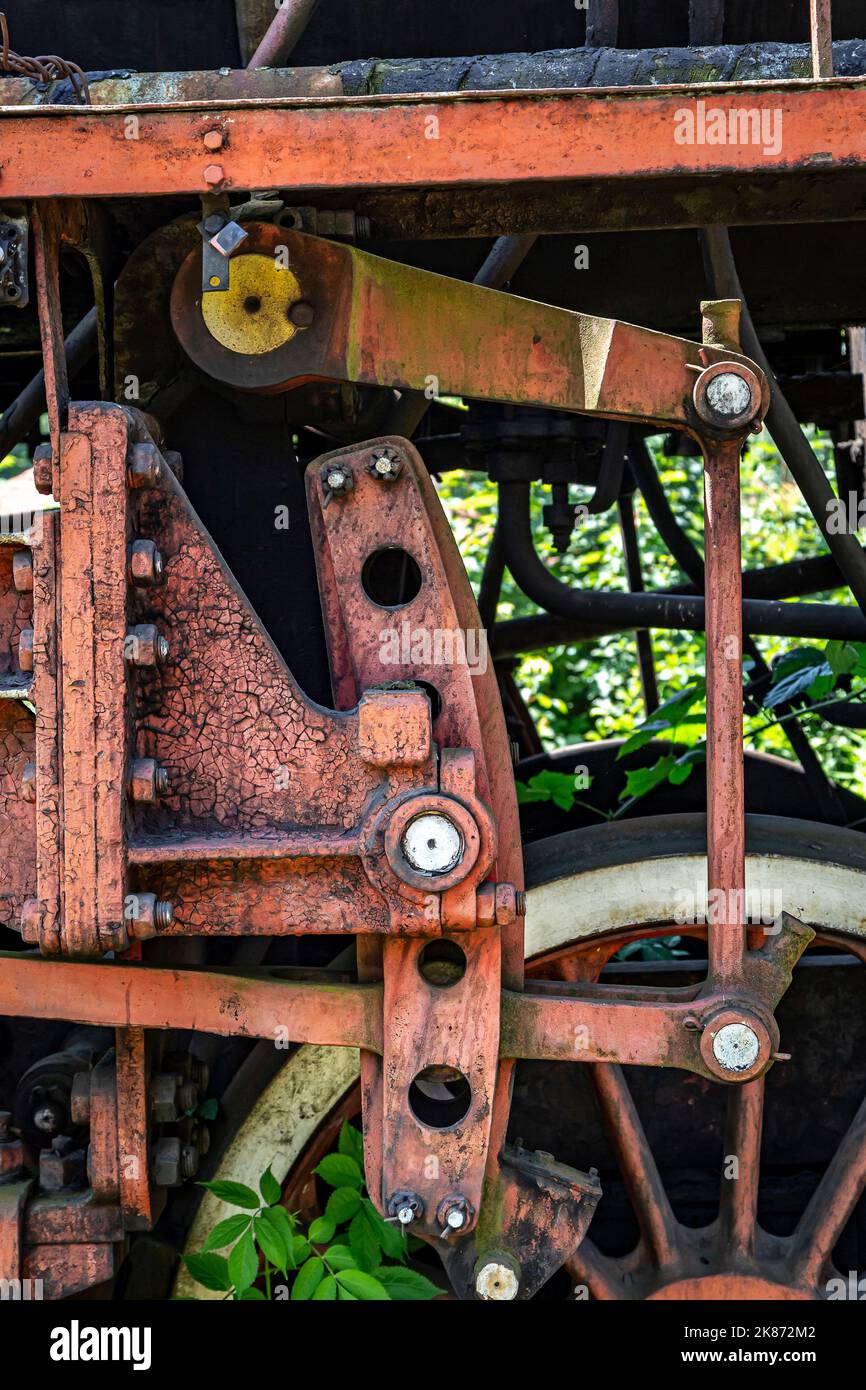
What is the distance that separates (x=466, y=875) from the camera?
1890mm

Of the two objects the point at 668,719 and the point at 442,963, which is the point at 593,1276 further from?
the point at 668,719

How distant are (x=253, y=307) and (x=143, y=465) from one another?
28 centimetres

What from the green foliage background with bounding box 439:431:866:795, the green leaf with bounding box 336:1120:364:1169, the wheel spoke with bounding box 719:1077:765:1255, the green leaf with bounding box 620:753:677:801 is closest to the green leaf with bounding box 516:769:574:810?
the green leaf with bounding box 620:753:677:801

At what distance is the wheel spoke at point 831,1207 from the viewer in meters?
2.44

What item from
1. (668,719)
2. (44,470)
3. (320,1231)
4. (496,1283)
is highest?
(668,719)

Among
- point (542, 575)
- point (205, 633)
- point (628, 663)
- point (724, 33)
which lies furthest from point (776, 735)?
point (205, 633)

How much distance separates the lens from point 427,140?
175cm

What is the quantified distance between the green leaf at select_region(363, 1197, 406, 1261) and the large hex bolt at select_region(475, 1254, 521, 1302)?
17 centimetres

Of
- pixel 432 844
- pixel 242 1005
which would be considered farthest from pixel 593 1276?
pixel 432 844

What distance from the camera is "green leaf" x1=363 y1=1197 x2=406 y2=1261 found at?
7.07ft

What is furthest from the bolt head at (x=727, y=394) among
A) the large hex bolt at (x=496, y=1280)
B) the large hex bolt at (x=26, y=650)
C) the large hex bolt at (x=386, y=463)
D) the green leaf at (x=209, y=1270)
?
Result: the green leaf at (x=209, y=1270)

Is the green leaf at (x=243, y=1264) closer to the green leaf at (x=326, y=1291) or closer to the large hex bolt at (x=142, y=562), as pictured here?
the green leaf at (x=326, y=1291)

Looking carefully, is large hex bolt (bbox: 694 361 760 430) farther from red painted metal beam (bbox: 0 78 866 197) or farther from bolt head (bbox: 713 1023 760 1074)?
bolt head (bbox: 713 1023 760 1074)

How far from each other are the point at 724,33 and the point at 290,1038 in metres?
1.79
